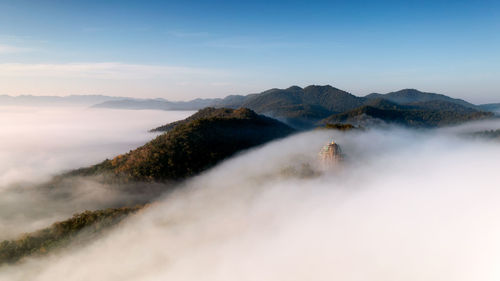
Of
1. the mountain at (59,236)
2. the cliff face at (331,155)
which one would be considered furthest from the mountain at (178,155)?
the cliff face at (331,155)

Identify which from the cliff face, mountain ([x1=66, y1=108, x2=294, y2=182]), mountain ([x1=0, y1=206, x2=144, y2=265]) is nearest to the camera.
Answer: mountain ([x1=0, y1=206, x2=144, y2=265])

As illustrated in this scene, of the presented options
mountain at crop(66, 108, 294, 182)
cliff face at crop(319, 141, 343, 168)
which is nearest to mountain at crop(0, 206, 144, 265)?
mountain at crop(66, 108, 294, 182)

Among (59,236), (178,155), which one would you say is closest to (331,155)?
(59,236)

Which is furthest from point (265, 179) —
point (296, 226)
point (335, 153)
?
point (296, 226)

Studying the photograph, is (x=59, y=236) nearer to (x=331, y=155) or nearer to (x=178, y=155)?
(x=178, y=155)

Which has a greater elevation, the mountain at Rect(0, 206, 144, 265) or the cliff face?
the cliff face

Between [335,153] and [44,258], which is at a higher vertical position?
[335,153]

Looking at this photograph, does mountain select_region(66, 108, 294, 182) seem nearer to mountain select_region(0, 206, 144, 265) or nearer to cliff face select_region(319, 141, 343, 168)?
mountain select_region(0, 206, 144, 265)

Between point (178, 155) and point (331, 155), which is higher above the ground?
point (331, 155)

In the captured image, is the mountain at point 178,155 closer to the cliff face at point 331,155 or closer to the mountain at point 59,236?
the mountain at point 59,236

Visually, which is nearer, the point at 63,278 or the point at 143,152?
the point at 63,278

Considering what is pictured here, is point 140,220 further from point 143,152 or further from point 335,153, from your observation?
point 143,152
